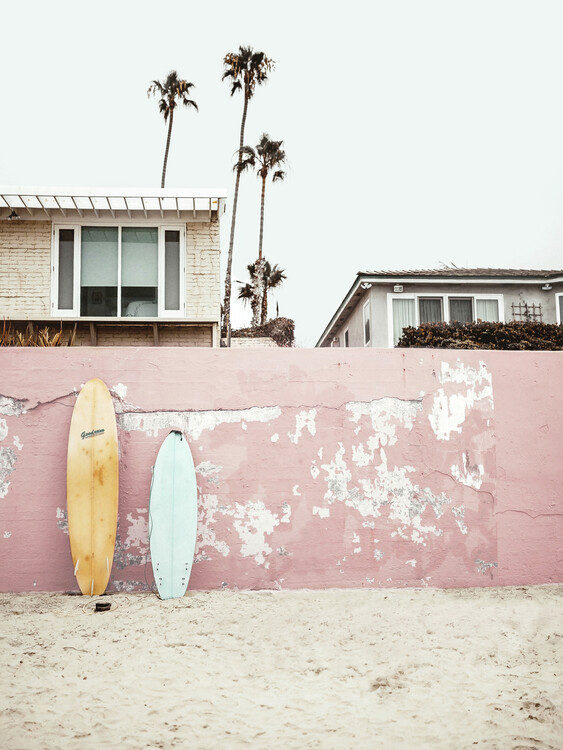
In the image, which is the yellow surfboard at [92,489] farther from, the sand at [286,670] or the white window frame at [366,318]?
the white window frame at [366,318]

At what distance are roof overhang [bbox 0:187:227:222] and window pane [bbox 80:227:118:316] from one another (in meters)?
0.28

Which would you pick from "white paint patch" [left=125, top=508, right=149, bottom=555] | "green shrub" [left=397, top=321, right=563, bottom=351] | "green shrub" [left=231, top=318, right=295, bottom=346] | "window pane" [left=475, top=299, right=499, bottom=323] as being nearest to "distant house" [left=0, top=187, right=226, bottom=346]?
"green shrub" [left=397, top=321, right=563, bottom=351]

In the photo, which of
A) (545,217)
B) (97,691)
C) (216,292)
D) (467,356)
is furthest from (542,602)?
(545,217)

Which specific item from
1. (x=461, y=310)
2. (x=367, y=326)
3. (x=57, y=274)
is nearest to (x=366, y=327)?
(x=367, y=326)

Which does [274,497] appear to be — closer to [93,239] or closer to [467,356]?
[467,356]

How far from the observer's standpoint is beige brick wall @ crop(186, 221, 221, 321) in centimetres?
995

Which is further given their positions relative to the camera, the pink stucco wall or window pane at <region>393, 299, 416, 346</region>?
window pane at <region>393, 299, 416, 346</region>

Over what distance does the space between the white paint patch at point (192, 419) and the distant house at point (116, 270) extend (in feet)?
16.5

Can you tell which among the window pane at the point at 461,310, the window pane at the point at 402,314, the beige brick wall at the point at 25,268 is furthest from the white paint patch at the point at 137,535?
the window pane at the point at 461,310

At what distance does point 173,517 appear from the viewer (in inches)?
179

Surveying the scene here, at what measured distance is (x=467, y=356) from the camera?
502 cm

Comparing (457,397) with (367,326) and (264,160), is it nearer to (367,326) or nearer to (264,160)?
(367,326)

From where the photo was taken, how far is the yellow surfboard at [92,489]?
4477 mm

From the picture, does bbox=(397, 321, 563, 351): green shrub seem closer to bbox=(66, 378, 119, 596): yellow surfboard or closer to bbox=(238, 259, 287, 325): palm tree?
bbox=(66, 378, 119, 596): yellow surfboard
